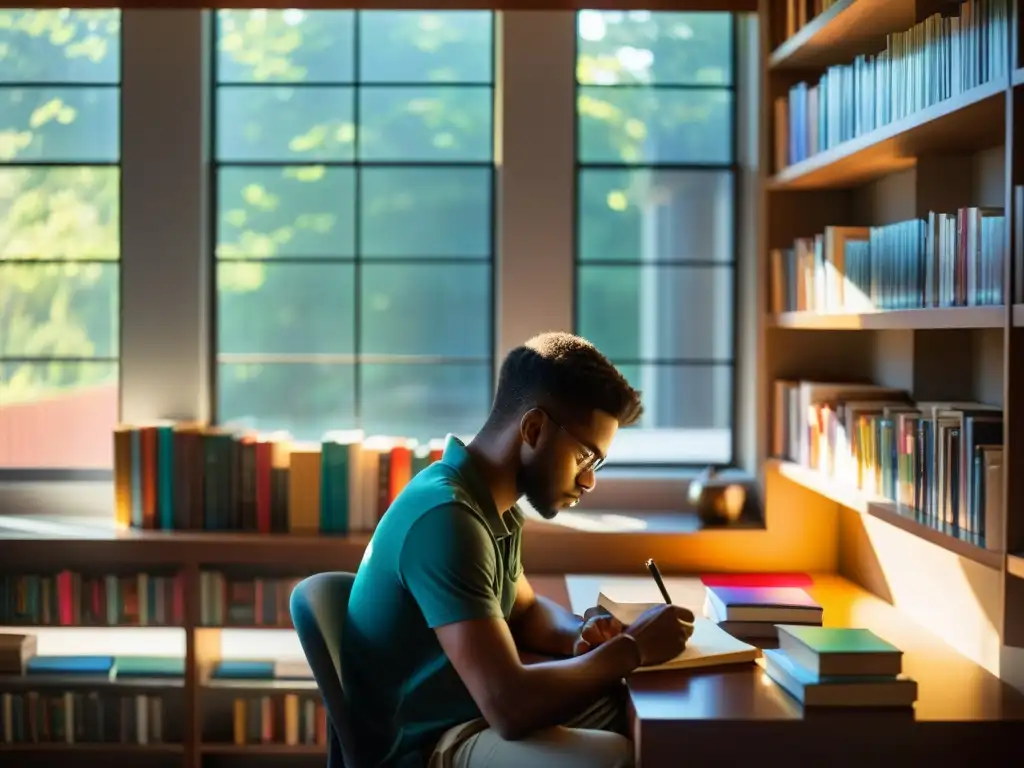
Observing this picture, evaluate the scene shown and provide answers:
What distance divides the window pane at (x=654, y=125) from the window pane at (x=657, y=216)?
7 cm

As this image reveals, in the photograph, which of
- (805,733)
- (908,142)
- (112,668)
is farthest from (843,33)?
(112,668)

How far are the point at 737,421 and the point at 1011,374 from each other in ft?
6.74

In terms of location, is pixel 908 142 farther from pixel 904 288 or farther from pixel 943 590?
pixel 943 590

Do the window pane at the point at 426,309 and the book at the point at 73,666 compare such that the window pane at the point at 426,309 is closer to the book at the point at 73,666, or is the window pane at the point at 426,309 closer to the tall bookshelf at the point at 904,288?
the tall bookshelf at the point at 904,288

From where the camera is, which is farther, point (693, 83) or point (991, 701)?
point (693, 83)

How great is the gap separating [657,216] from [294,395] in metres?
1.45

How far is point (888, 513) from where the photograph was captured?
2.74 m

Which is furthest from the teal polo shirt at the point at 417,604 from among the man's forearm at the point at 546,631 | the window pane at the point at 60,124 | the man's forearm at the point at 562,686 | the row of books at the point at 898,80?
the window pane at the point at 60,124

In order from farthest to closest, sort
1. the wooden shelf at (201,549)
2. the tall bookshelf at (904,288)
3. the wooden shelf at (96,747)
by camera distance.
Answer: the wooden shelf at (96,747), the wooden shelf at (201,549), the tall bookshelf at (904,288)

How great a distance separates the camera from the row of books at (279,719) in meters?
3.87

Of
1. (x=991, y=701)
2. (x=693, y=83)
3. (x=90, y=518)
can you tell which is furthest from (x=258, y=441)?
(x=991, y=701)

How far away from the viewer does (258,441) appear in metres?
3.85

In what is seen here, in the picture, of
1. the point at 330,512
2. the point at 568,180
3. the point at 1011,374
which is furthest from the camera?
the point at 568,180

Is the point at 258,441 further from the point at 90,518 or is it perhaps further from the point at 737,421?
the point at 737,421
